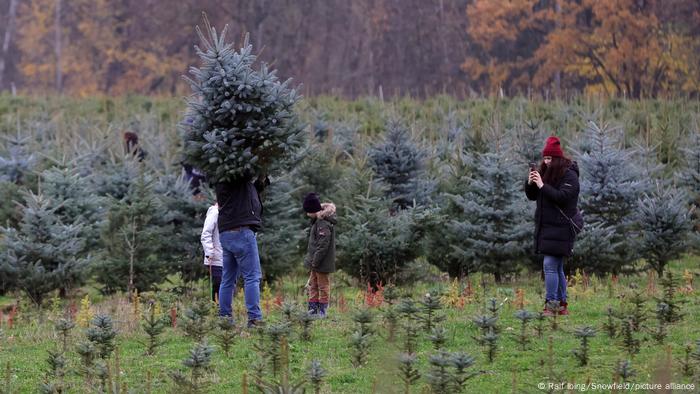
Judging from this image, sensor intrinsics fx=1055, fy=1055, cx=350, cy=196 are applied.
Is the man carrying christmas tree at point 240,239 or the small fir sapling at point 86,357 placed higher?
the man carrying christmas tree at point 240,239

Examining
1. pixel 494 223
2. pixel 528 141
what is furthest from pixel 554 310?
pixel 528 141

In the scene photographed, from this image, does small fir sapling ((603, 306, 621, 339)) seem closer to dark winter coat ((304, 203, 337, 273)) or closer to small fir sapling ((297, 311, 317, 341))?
small fir sapling ((297, 311, 317, 341))

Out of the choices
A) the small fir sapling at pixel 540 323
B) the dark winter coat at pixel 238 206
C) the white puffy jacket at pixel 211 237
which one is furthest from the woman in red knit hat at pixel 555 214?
the white puffy jacket at pixel 211 237

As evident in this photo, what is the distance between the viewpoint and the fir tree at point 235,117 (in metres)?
Answer: 10.3

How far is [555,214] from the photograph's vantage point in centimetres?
1095

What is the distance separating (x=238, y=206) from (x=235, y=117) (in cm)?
89

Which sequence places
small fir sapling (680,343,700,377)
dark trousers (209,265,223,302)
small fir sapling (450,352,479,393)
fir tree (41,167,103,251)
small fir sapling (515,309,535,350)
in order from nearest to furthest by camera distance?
1. small fir sapling (450,352,479,393)
2. small fir sapling (680,343,700,377)
3. small fir sapling (515,309,535,350)
4. dark trousers (209,265,223,302)
5. fir tree (41,167,103,251)

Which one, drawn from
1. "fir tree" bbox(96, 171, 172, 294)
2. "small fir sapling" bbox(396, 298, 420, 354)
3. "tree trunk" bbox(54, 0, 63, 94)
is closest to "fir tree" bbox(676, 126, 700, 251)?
"fir tree" bbox(96, 171, 172, 294)

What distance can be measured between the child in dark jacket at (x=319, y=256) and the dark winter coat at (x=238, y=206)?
3.88 ft

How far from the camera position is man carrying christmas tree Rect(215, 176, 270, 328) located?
33.9ft

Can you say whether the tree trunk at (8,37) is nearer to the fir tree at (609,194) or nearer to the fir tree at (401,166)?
the fir tree at (401,166)

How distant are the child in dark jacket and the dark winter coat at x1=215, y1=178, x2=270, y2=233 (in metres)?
1.18

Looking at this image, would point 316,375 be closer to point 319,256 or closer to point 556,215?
point 319,256

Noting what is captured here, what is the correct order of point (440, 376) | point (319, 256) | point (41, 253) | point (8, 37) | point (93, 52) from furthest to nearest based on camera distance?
point (8, 37)
point (93, 52)
point (41, 253)
point (319, 256)
point (440, 376)
